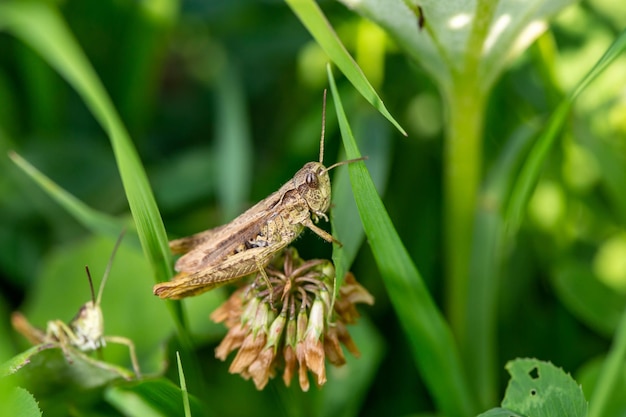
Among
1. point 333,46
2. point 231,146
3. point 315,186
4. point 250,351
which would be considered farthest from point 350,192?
point 231,146

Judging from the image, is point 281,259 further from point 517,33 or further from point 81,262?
point 81,262

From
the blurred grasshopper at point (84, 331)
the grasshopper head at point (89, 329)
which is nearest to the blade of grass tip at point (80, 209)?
the blurred grasshopper at point (84, 331)

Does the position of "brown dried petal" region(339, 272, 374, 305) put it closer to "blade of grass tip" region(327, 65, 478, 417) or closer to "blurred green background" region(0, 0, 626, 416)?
"blade of grass tip" region(327, 65, 478, 417)

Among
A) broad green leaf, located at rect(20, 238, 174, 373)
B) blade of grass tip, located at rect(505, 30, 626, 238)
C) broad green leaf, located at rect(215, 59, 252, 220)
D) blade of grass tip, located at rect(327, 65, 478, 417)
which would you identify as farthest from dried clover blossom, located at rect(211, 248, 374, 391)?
broad green leaf, located at rect(215, 59, 252, 220)

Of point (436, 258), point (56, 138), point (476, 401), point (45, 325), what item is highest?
point (56, 138)

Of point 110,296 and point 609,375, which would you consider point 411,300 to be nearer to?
point 609,375

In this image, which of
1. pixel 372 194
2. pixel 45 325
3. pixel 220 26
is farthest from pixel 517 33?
pixel 220 26

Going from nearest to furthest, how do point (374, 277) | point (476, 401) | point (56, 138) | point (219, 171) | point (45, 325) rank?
1. point (476, 401)
2. point (45, 325)
3. point (374, 277)
4. point (219, 171)
5. point (56, 138)
